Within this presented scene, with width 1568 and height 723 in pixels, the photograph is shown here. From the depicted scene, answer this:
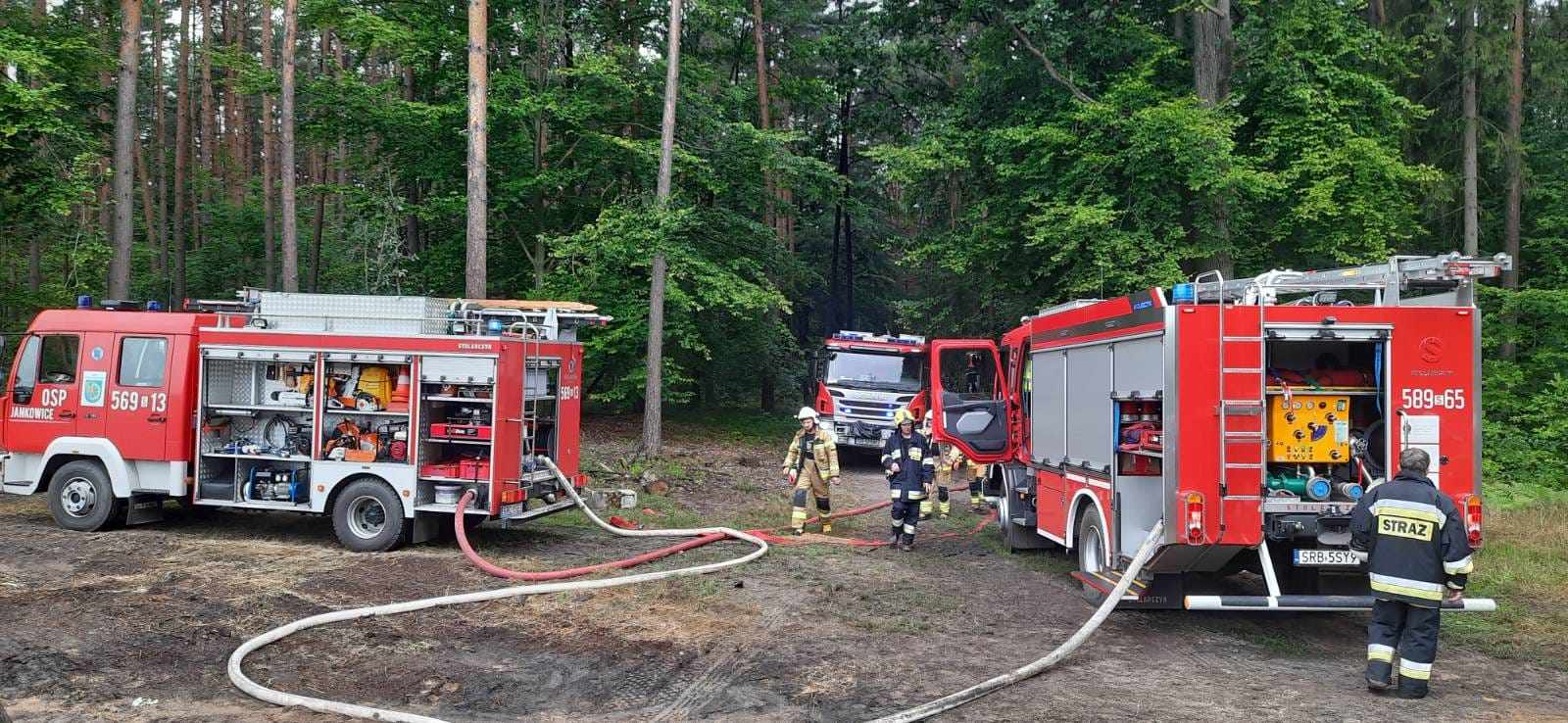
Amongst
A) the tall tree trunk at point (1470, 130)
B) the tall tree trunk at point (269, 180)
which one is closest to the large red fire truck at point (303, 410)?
the tall tree trunk at point (269, 180)

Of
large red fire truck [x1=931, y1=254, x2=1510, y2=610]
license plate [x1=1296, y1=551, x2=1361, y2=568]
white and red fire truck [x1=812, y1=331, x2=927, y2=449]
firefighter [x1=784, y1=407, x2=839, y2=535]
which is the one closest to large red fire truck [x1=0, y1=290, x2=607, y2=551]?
firefighter [x1=784, y1=407, x2=839, y2=535]

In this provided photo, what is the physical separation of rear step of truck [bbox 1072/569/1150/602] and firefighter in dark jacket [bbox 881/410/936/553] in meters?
2.71

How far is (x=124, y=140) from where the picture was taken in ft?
53.6

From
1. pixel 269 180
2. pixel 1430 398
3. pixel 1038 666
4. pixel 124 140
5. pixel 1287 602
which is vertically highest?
pixel 269 180

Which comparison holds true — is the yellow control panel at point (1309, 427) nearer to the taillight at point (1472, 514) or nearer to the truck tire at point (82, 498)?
the taillight at point (1472, 514)

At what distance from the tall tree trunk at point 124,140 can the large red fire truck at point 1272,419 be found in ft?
49.9

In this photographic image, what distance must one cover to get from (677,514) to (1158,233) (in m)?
11.5

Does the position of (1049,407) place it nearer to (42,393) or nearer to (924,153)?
(42,393)

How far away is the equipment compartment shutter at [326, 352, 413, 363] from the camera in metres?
10.8

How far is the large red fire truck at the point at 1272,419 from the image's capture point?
7184mm

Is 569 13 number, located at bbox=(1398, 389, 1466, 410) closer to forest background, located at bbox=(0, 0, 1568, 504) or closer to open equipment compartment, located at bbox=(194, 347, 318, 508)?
forest background, located at bbox=(0, 0, 1568, 504)

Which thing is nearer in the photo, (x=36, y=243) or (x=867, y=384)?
(x=867, y=384)

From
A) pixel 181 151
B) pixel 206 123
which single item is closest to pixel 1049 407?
pixel 181 151

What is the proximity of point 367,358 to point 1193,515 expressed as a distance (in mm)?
8160
